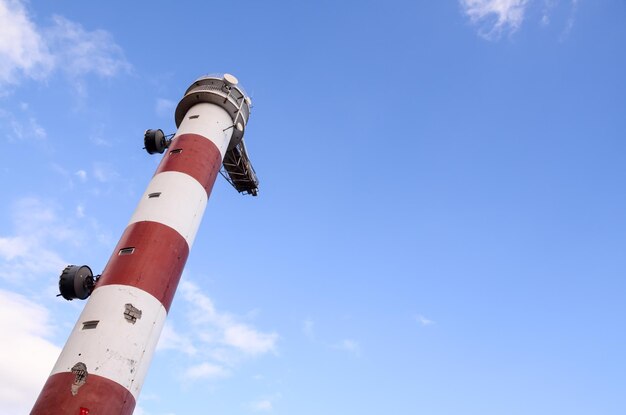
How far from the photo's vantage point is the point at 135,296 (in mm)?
17078

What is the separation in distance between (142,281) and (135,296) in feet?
2.06

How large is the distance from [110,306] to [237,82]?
48.2 ft

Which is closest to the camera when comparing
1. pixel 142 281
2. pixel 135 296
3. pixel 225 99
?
pixel 135 296

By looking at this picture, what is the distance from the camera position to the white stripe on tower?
14.9 m

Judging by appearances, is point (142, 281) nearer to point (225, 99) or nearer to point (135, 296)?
point (135, 296)

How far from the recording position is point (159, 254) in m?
18.5

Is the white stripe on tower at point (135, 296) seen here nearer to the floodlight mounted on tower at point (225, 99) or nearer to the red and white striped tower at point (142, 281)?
the red and white striped tower at point (142, 281)

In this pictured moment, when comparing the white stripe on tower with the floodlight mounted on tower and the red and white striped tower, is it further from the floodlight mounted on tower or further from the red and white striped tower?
the floodlight mounted on tower

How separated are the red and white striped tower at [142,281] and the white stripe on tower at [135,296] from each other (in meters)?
0.03

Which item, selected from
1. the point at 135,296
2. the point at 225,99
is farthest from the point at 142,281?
the point at 225,99

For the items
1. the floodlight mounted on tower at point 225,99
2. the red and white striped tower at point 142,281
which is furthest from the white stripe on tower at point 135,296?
the floodlight mounted on tower at point 225,99

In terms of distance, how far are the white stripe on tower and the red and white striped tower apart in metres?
0.03

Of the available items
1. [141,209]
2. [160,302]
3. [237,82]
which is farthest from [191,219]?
[237,82]

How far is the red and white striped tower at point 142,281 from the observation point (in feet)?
49.1
